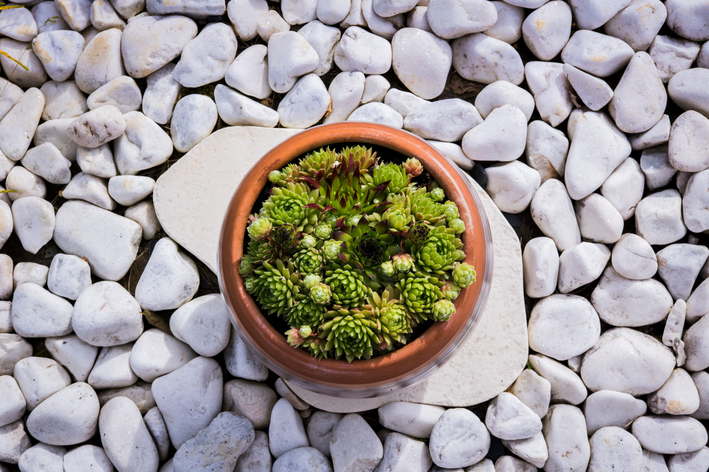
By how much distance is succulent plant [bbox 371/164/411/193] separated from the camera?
1163 mm

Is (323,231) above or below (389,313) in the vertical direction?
above

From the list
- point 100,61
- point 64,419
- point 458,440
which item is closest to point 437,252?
point 458,440

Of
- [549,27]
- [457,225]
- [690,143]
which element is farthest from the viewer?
[549,27]

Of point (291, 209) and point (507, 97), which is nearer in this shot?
point (291, 209)

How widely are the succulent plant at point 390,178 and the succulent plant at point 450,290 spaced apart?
251 mm

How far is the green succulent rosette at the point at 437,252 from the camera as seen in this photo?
1.09m

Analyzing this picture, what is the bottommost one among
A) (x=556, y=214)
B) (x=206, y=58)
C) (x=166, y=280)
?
(x=166, y=280)

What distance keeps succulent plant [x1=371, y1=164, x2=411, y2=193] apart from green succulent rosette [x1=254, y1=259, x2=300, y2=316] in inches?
11.4

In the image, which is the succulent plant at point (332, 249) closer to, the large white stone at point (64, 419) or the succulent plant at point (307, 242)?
the succulent plant at point (307, 242)

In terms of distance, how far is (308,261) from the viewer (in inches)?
42.7

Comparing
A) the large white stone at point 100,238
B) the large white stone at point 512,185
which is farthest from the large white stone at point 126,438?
the large white stone at point 512,185

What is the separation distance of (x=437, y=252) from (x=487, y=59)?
3.19 feet

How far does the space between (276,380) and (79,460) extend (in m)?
0.66

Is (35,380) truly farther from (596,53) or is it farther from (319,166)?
(596,53)
